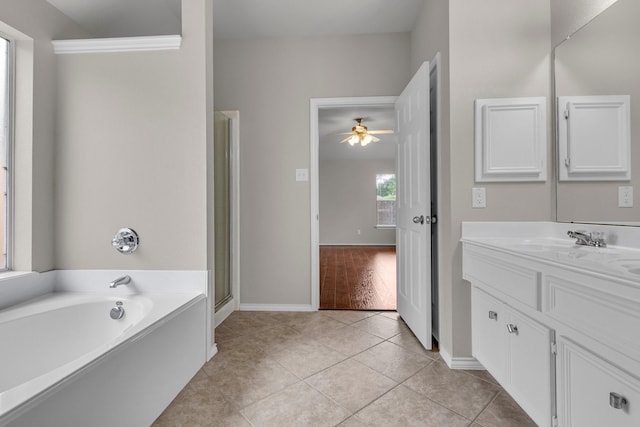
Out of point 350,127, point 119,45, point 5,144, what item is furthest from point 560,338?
point 350,127

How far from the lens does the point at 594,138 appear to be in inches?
56.8

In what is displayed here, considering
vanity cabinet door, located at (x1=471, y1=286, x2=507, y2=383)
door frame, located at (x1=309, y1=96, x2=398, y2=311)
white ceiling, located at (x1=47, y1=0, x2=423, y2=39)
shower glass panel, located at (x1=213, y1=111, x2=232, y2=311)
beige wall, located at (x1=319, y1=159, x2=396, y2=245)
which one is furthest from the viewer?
beige wall, located at (x1=319, y1=159, x2=396, y2=245)

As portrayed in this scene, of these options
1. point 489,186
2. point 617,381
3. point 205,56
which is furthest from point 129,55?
point 617,381

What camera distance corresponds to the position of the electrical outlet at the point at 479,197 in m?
1.72

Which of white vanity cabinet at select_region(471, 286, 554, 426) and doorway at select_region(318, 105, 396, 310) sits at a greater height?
doorway at select_region(318, 105, 396, 310)

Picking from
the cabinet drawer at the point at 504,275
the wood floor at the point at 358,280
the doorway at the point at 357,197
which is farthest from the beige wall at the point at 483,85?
the doorway at the point at 357,197

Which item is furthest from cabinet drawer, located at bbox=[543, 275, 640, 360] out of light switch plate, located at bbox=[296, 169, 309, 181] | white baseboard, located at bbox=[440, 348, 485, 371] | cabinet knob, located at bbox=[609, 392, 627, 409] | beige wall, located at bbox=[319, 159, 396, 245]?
beige wall, located at bbox=[319, 159, 396, 245]

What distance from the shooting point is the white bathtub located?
0.84 metres

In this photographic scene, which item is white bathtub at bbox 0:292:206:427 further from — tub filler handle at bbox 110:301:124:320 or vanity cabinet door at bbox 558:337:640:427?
vanity cabinet door at bbox 558:337:640:427

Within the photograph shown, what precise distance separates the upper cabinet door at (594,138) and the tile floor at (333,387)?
1.24 m

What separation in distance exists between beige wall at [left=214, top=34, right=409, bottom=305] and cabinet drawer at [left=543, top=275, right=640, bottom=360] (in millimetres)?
1970

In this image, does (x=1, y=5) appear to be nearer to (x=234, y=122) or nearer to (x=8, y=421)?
(x=234, y=122)

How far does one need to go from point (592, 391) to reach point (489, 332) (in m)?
0.60

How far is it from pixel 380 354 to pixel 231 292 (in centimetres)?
152
